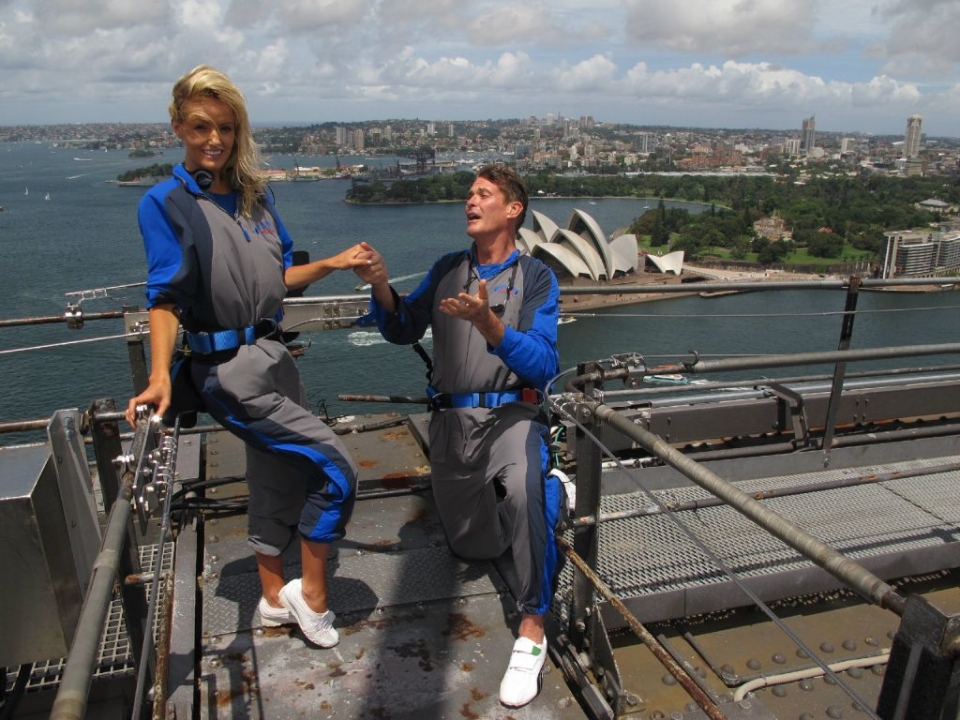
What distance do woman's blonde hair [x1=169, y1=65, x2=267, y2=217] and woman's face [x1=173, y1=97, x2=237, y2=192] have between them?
0.04ft

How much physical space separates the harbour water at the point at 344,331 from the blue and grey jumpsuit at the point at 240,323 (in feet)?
10.4

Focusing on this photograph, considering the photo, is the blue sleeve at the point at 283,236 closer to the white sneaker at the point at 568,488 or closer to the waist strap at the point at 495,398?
the waist strap at the point at 495,398

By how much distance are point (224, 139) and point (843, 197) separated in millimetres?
106305

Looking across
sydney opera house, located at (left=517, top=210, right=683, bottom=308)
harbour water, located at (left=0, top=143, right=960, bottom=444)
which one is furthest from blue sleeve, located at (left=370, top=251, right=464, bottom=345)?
sydney opera house, located at (left=517, top=210, right=683, bottom=308)

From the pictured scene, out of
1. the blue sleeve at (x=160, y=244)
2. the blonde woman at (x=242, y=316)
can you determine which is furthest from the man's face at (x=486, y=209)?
the blue sleeve at (x=160, y=244)

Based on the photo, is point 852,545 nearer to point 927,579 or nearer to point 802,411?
point 927,579

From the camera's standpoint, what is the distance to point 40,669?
229 centimetres

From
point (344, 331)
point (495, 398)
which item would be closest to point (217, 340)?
point (495, 398)

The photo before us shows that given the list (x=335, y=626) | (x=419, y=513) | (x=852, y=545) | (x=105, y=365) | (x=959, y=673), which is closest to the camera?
(x=959, y=673)

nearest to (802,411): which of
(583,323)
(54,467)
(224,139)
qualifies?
(224,139)

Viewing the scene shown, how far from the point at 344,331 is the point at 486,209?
34024 mm

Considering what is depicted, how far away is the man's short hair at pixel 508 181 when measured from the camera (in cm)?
256

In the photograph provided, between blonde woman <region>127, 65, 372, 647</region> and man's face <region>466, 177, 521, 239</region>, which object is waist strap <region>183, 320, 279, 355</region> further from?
man's face <region>466, 177, 521, 239</region>

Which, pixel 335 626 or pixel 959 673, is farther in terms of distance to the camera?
pixel 335 626
